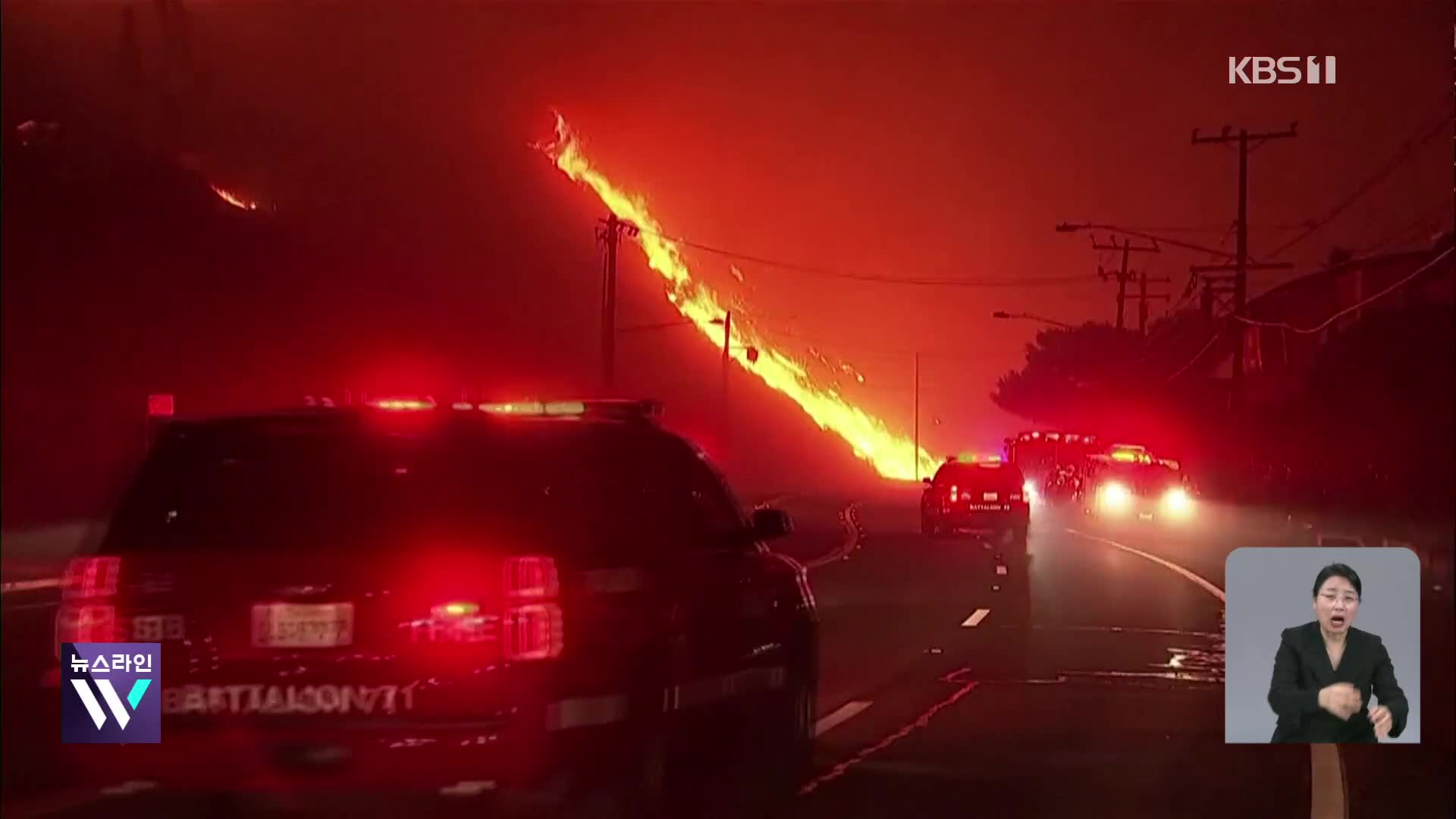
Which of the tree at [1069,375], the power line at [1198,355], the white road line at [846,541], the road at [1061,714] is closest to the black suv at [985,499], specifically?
the white road line at [846,541]

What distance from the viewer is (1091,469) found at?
4978cm

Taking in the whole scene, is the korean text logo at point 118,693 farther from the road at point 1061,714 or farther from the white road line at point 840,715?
the white road line at point 840,715

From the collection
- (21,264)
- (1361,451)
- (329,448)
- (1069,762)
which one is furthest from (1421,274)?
(329,448)

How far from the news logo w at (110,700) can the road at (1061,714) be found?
1.97 meters

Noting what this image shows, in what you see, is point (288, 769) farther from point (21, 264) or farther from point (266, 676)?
point (21, 264)

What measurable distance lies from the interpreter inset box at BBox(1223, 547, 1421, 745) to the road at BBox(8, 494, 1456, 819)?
15.8 inches

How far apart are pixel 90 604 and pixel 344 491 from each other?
0.97 m

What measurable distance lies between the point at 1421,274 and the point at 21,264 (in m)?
38.1

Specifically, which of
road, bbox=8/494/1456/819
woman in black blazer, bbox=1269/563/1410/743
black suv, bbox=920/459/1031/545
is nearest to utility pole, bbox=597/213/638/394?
black suv, bbox=920/459/1031/545

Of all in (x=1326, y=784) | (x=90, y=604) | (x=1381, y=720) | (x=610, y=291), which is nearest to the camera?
(x=90, y=604)

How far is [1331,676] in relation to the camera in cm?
870

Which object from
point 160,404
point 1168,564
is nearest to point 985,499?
point 1168,564

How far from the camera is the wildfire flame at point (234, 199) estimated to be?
5644 centimetres

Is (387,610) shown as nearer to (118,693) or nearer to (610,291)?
(118,693)
